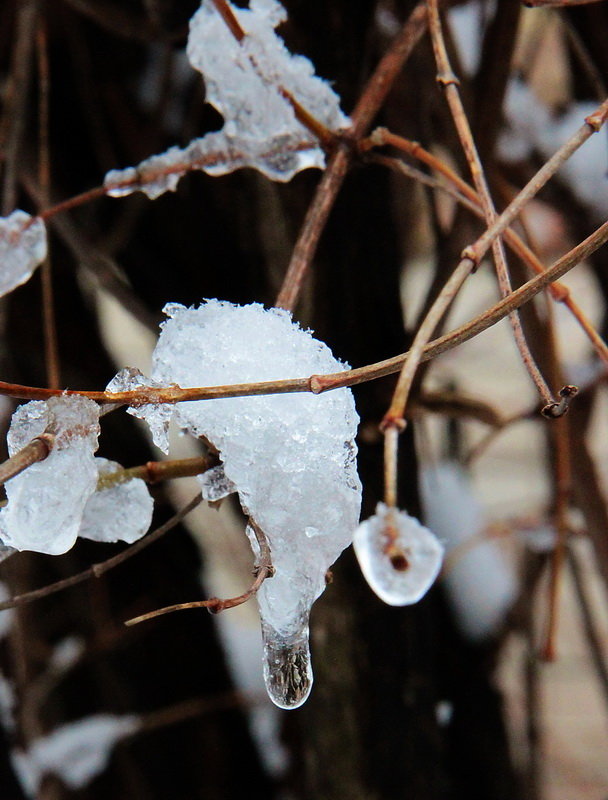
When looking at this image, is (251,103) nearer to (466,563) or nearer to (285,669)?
(285,669)

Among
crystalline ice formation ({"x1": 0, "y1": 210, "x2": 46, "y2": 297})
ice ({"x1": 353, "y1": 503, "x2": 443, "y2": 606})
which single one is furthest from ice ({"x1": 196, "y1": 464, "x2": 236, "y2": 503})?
crystalline ice formation ({"x1": 0, "y1": 210, "x2": 46, "y2": 297})

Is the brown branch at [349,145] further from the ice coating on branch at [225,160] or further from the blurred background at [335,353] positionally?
the blurred background at [335,353]

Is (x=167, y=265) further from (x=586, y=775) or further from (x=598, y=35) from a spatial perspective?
(x=586, y=775)

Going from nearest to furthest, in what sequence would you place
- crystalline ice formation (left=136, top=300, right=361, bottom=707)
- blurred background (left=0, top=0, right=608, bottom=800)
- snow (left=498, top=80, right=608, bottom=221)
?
crystalline ice formation (left=136, top=300, right=361, bottom=707), blurred background (left=0, top=0, right=608, bottom=800), snow (left=498, top=80, right=608, bottom=221)

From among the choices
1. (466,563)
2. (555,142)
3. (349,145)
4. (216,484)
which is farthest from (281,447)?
(466,563)

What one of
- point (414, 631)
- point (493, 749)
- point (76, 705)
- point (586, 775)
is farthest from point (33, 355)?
point (586, 775)

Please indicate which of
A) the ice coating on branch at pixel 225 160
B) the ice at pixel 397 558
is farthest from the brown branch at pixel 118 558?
the ice coating on branch at pixel 225 160

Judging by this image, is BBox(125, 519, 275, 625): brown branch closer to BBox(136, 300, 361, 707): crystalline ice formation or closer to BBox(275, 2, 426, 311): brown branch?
BBox(136, 300, 361, 707): crystalline ice formation
